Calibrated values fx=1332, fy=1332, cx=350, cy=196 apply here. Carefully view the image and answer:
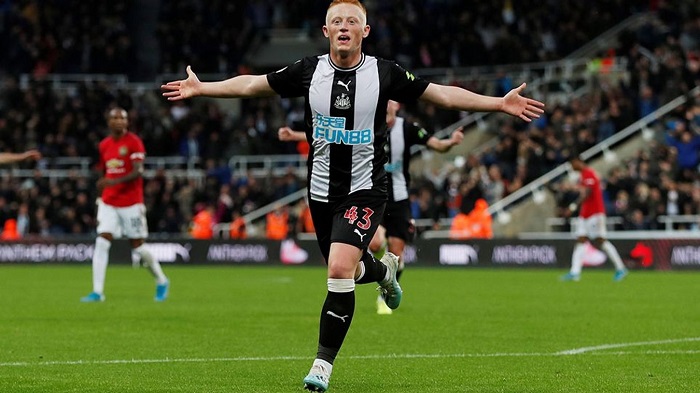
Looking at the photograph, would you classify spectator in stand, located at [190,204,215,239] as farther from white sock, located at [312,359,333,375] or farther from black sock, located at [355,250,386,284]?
→ white sock, located at [312,359,333,375]

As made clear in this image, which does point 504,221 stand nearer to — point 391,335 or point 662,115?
point 662,115

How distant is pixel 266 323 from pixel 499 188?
1998cm

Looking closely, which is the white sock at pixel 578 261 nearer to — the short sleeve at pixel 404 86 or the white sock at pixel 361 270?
the white sock at pixel 361 270

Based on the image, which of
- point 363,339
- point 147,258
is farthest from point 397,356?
point 147,258

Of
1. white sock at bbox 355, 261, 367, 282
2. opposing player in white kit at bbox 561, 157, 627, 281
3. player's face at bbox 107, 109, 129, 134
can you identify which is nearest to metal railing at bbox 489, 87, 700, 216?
opposing player in white kit at bbox 561, 157, 627, 281

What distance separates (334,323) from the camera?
861 centimetres

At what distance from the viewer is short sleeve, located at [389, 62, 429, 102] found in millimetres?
8883

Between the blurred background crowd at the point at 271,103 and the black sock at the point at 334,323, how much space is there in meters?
22.9

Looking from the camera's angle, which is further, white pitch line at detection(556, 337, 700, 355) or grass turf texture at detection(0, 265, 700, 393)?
white pitch line at detection(556, 337, 700, 355)

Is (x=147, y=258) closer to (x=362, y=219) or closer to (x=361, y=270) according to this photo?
(x=361, y=270)

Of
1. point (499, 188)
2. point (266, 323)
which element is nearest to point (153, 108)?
point (499, 188)

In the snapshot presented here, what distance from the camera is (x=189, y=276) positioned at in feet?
88.2

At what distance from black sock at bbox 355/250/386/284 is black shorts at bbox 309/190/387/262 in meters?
0.66

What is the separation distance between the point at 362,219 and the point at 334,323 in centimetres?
73
